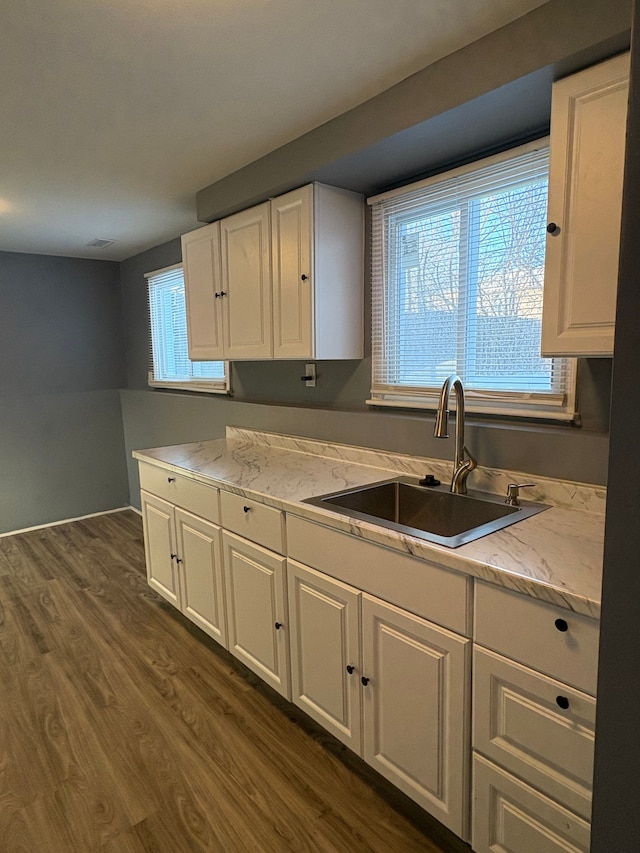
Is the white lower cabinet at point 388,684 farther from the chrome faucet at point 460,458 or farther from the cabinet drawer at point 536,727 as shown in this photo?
the chrome faucet at point 460,458

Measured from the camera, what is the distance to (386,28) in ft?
4.67

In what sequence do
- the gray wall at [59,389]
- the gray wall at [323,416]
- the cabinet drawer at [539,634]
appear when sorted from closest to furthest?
the cabinet drawer at [539,634]
the gray wall at [323,416]
the gray wall at [59,389]

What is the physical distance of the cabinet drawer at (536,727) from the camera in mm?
1133

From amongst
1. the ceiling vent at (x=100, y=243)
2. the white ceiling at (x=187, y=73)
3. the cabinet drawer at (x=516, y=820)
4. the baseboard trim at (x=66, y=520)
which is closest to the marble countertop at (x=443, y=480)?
the cabinet drawer at (x=516, y=820)

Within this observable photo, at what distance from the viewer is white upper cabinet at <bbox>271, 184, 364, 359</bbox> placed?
2.28 m

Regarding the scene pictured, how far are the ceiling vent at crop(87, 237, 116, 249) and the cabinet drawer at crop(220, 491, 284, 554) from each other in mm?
2645

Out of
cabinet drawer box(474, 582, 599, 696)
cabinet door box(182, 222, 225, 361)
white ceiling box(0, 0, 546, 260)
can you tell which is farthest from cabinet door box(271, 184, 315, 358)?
cabinet drawer box(474, 582, 599, 696)

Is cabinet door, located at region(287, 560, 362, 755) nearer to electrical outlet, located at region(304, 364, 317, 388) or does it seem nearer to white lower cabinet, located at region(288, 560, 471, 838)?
white lower cabinet, located at region(288, 560, 471, 838)

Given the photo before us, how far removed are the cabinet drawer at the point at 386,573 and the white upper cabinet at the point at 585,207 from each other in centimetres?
73

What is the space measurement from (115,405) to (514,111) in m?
4.13

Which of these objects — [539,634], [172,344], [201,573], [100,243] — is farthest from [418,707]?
[100,243]

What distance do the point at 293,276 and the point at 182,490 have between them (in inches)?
45.2

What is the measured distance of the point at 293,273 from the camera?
235cm

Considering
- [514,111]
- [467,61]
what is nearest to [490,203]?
[514,111]
